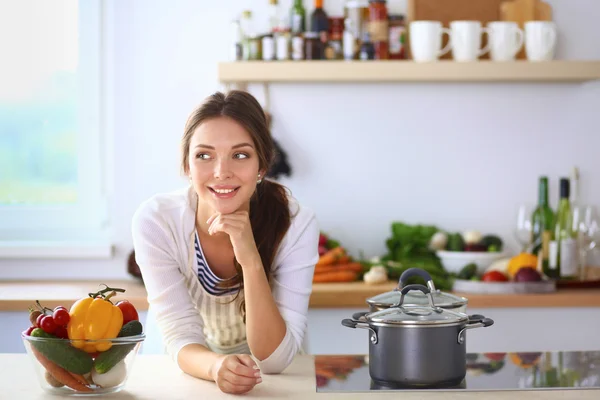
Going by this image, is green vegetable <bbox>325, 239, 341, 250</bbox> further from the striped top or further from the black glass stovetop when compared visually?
the black glass stovetop

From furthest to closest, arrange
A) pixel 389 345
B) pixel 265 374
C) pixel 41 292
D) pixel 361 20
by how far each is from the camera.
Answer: pixel 361 20, pixel 41 292, pixel 265 374, pixel 389 345

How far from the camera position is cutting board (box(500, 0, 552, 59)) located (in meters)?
3.34

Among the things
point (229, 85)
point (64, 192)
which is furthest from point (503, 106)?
point (64, 192)

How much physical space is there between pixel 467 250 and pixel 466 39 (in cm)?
79

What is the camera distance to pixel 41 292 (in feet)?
9.99

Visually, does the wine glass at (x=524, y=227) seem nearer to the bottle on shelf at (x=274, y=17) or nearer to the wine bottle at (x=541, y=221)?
the wine bottle at (x=541, y=221)

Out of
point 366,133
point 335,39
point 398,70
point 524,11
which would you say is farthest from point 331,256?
point 524,11

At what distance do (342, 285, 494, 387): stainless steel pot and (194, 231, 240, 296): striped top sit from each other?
1.88 ft

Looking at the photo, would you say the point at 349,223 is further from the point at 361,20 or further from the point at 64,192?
the point at 64,192

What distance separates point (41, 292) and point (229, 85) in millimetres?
1067

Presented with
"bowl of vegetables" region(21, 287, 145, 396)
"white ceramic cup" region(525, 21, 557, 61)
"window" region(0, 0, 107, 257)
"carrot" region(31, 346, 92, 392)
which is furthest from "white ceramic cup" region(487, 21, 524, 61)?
"carrot" region(31, 346, 92, 392)

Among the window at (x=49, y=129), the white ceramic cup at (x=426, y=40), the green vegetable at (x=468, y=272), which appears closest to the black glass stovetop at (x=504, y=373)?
the green vegetable at (x=468, y=272)

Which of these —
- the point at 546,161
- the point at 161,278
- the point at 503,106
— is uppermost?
the point at 503,106

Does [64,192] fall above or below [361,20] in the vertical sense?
below
